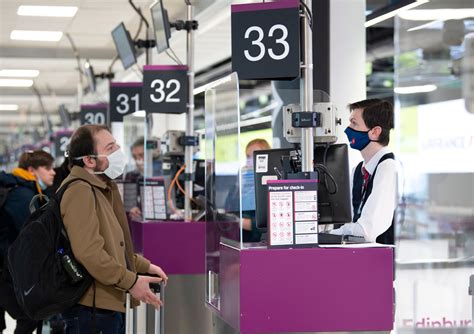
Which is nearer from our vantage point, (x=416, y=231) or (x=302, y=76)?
(x=302, y=76)

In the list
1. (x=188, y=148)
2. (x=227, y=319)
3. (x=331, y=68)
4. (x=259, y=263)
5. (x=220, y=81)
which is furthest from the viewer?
(x=188, y=148)

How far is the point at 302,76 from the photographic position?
12.5 feet

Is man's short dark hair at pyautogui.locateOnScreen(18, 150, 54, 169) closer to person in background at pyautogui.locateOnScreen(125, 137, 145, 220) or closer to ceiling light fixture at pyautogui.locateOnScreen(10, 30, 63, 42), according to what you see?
person in background at pyautogui.locateOnScreen(125, 137, 145, 220)

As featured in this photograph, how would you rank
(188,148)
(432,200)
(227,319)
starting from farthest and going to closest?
(432,200), (188,148), (227,319)

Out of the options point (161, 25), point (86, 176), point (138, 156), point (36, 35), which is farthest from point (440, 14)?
point (36, 35)

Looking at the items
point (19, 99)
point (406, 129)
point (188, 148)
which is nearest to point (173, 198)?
point (188, 148)

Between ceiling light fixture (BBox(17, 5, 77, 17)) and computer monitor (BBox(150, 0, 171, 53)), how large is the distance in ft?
9.55

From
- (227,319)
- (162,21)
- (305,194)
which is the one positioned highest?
(162,21)

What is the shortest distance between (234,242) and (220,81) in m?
0.83

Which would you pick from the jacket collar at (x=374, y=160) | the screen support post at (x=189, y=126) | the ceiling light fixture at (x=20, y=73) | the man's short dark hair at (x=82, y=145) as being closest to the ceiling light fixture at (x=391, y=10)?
the screen support post at (x=189, y=126)

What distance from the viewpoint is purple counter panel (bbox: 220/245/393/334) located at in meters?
3.49

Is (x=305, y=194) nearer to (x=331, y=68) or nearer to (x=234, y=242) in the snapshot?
(x=234, y=242)

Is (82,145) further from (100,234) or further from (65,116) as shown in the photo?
(65,116)

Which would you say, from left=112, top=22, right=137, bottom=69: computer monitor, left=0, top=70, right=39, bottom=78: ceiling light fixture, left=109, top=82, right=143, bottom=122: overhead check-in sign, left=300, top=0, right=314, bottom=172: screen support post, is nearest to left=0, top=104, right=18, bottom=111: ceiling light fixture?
left=0, top=70, right=39, bottom=78: ceiling light fixture
